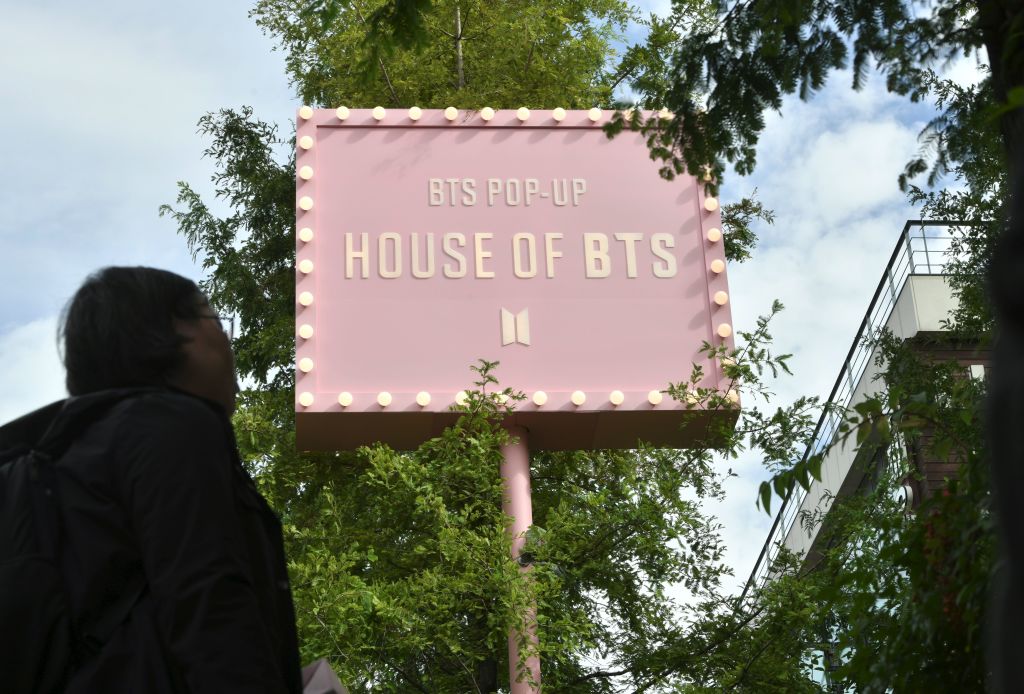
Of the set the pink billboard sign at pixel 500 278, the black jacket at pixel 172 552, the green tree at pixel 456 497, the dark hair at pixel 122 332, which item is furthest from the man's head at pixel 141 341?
the pink billboard sign at pixel 500 278

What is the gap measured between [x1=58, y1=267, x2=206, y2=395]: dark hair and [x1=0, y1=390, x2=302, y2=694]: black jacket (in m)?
0.14

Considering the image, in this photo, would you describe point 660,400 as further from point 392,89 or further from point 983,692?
point 983,692

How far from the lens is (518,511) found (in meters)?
10.3

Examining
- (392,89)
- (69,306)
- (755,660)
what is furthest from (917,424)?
(392,89)

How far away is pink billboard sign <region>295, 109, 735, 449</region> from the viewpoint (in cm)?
1040

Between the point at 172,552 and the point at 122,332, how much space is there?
1.82 feet

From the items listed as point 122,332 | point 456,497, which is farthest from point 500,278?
point 122,332

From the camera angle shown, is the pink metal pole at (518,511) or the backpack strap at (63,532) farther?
the pink metal pole at (518,511)

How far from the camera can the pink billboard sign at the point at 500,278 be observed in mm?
10398

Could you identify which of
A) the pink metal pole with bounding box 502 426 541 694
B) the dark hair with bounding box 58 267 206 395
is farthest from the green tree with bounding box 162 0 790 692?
the dark hair with bounding box 58 267 206 395

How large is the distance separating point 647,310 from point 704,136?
6.10m

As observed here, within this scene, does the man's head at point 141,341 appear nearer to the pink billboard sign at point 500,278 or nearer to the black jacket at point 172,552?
the black jacket at point 172,552

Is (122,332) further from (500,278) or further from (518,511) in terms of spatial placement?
(500,278)

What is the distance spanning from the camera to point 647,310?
10734 millimetres
